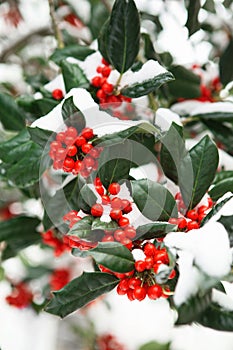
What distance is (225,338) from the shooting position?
8.74 ft

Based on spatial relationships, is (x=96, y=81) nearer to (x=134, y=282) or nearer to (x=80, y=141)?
(x=80, y=141)

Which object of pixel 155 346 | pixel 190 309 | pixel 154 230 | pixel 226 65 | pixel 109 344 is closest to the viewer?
pixel 190 309

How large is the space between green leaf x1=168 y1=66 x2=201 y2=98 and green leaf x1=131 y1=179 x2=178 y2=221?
0.43 m

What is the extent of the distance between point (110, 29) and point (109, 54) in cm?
4

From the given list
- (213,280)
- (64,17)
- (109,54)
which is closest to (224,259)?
(213,280)

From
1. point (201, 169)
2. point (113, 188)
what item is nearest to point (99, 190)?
point (113, 188)

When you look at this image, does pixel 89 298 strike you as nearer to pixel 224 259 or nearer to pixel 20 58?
pixel 224 259

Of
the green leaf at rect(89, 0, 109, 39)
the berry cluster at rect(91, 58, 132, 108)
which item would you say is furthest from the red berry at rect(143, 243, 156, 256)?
the green leaf at rect(89, 0, 109, 39)

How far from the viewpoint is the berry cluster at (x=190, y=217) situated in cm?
53

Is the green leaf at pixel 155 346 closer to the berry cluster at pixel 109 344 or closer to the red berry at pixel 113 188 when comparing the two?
the berry cluster at pixel 109 344

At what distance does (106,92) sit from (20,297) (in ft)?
2.81

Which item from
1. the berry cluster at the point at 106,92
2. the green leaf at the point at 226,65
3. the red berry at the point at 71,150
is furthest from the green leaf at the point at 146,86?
the green leaf at the point at 226,65

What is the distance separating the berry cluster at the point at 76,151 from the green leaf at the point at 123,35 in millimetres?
163

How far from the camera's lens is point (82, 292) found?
53 centimetres
